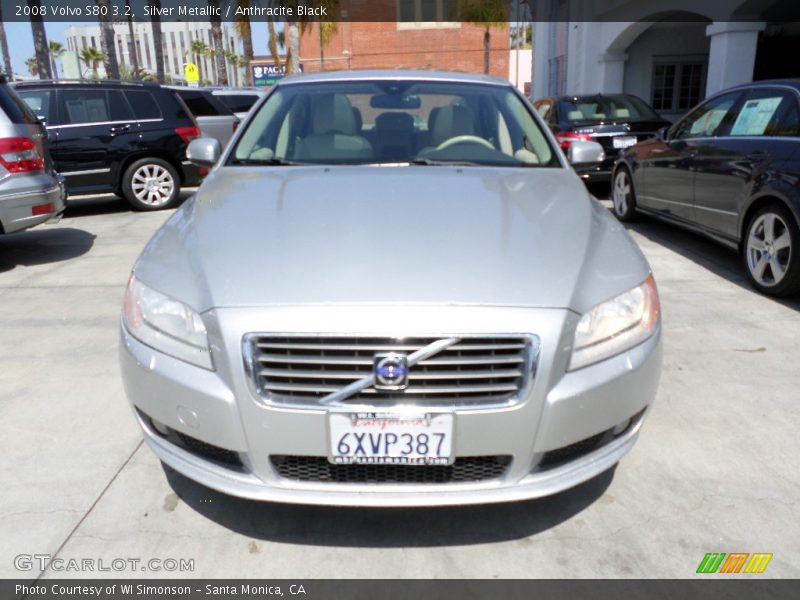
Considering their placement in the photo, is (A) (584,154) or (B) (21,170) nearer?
(A) (584,154)

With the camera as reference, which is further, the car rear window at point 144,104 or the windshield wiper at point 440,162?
the car rear window at point 144,104

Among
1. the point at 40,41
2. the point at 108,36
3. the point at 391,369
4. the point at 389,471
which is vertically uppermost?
the point at 108,36

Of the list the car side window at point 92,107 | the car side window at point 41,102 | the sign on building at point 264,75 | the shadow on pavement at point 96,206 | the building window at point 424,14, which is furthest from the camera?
the building window at point 424,14

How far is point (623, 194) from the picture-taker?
7.73m

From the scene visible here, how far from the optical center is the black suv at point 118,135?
8820 mm

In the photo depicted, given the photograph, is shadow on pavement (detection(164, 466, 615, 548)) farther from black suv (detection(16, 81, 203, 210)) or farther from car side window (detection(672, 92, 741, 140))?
black suv (detection(16, 81, 203, 210))

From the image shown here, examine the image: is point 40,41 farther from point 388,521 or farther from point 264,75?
point 388,521

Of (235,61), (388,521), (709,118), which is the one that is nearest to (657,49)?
(709,118)

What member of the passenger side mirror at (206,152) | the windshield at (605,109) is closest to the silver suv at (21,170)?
the passenger side mirror at (206,152)

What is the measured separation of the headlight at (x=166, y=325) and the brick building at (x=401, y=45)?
4312 centimetres

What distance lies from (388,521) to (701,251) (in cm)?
516

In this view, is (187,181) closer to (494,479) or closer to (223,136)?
(223,136)

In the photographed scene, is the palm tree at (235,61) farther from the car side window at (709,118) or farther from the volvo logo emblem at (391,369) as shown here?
the volvo logo emblem at (391,369)
